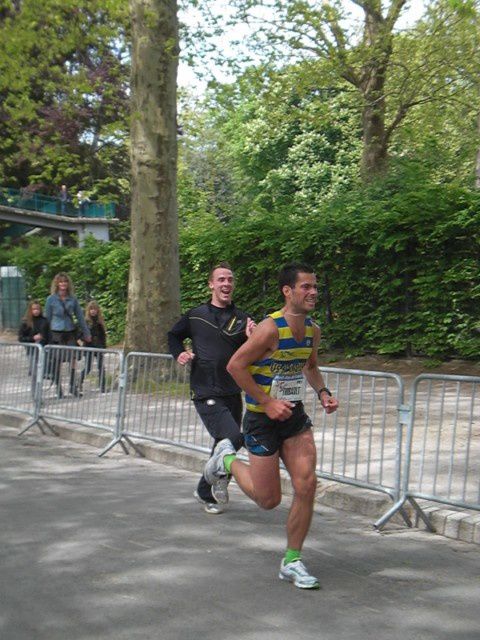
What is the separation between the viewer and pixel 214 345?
777 cm

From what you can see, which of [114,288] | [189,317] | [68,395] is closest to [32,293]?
[114,288]

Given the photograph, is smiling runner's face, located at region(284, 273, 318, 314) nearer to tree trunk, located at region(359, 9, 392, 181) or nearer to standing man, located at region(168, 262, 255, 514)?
standing man, located at region(168, 262, 255, 514)

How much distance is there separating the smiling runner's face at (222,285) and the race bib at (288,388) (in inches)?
76.4

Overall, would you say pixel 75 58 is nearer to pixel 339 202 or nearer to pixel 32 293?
pixel 32 293

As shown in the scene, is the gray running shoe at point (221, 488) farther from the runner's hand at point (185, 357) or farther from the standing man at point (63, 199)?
the standing man at point (63, 199)

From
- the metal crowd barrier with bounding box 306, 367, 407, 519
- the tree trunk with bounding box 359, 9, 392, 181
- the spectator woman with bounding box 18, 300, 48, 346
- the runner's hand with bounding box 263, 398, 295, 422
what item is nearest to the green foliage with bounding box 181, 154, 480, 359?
the tree trunk with bounding box 359, 9, 392, 181

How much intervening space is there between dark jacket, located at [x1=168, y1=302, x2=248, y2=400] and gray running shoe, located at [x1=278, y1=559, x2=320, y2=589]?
2.27m

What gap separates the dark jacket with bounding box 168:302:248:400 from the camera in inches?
304

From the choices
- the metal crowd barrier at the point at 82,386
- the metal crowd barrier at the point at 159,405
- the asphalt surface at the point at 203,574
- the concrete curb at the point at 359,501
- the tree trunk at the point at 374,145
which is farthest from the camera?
the tree trunk at the point at 374,145

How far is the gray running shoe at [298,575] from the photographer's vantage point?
17.8 feet

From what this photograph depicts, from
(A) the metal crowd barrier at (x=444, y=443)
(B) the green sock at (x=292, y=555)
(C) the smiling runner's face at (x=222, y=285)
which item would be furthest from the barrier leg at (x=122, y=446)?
(B) the green sock at (x=292, y=555)

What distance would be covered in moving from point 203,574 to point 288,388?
3.79ft

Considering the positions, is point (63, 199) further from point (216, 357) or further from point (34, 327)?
Result: point (216, 357)

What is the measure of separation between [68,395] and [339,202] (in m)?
8.57
